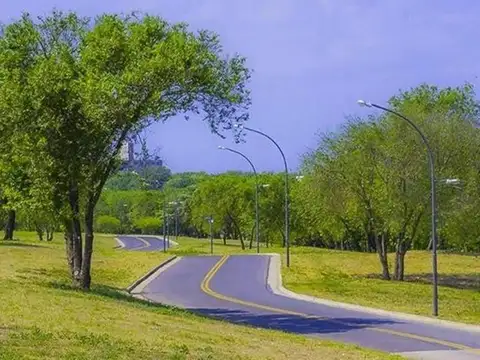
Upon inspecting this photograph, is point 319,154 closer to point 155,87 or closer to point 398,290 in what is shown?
point 398,290

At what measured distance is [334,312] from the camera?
1283 inches

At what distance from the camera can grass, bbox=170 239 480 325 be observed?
37.0 metres

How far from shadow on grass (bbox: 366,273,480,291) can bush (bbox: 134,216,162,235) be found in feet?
320

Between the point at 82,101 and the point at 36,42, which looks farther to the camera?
the point at 36,42

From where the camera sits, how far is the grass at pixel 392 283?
3697 centimetres

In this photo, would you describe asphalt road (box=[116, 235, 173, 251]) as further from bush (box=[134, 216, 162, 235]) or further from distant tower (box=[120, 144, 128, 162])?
distant tower (box=[120, 144, 128, 162])

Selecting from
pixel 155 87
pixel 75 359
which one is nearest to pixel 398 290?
pixel 155 87

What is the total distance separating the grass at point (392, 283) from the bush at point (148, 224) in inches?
3315

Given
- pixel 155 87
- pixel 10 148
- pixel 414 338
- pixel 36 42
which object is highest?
pixel 36 42

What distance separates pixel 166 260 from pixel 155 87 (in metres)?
32.7

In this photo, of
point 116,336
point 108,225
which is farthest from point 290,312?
point 108,225

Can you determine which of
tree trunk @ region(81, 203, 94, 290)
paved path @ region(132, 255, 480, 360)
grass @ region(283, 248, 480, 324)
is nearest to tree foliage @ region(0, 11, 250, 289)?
tree trunk @ region(81, 203, 94, 290)

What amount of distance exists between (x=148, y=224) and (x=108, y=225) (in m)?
9.25

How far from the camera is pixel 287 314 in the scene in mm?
31047
